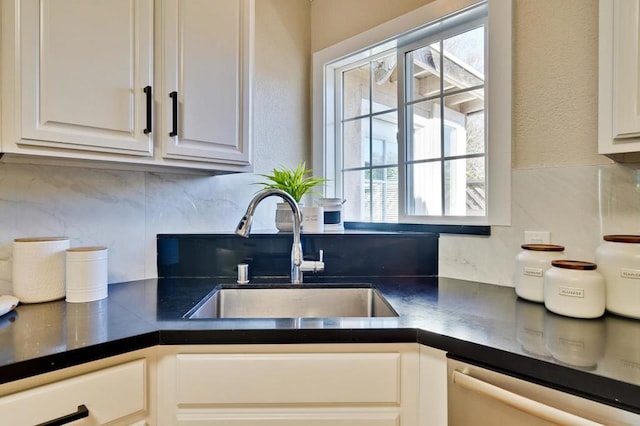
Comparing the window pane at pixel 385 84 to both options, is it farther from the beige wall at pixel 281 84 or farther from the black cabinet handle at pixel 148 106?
the black cabinet handle at pixel 148 106

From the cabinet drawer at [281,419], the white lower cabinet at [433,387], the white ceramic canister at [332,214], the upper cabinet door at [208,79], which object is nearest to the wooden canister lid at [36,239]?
the upper cabinet door at [208,79]

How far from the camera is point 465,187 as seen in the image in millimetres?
1551

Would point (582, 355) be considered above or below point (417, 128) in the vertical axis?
below

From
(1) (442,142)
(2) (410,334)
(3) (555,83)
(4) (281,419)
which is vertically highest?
(3) (555,83)

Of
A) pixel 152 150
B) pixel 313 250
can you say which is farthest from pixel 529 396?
pixel 152 150

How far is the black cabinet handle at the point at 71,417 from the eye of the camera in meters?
0.71

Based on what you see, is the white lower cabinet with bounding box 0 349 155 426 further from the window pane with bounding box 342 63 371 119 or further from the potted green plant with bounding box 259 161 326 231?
the window pane with bounding box 342 63 371 119

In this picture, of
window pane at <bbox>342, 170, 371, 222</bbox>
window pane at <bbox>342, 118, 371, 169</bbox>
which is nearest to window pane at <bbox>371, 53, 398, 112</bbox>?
window pane at <bbox>342, 118, 371, 169</bbox>

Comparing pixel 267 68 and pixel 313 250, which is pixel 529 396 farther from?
pixel 267 68

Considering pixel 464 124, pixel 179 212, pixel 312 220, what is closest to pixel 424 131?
pixel 464 124

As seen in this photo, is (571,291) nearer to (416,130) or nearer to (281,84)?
(416,130)

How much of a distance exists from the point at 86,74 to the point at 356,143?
1.35 meters

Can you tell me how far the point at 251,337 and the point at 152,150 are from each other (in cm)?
75

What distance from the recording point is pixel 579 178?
1159 mm
